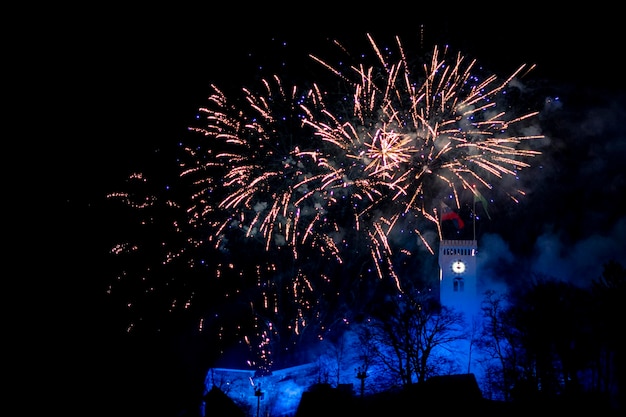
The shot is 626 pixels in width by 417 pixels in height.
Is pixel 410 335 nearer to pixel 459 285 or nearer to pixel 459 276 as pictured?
pixel 459 285

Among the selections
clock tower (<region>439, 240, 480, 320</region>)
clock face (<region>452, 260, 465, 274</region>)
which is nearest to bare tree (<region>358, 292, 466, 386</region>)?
clock tower (<region>439, 240, 480, 320</region>)

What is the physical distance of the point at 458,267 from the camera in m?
41.5

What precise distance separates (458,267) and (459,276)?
71 cm

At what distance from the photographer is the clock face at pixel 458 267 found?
41.5 m

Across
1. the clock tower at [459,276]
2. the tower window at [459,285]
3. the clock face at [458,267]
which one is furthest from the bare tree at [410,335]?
the clock face at [458,267]

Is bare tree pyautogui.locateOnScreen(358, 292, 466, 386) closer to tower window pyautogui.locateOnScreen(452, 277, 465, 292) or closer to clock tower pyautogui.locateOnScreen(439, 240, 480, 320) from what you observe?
clock tower pyautogui.locateOnScreen(439, 240, 480, 320)

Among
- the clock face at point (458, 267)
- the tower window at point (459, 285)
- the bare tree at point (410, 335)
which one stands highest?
the clock face at point (458, 267)

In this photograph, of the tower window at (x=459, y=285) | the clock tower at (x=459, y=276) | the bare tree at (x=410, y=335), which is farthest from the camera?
the tower window at (x=459, y=285)

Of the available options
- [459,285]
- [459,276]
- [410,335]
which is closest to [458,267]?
[459,276]

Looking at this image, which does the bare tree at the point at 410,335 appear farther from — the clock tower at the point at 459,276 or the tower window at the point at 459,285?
the tower window at the point at 459,285

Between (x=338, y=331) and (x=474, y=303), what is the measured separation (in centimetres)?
1127

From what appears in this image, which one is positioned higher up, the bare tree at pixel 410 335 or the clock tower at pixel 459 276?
the clock tower at pixel 459 276

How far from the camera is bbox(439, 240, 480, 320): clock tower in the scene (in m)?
41.0

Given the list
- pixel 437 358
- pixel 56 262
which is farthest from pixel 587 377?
pixel 56 262
